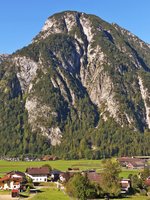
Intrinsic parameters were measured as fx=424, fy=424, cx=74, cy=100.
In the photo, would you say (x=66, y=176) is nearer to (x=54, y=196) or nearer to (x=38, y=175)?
(x=38, y=175)

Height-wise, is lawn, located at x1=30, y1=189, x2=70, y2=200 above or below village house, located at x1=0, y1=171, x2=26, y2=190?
below

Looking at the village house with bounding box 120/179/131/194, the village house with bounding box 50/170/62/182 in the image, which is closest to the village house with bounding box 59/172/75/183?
the village house with bounding box 50/170/62/182

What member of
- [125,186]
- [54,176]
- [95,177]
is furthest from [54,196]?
[54,176]

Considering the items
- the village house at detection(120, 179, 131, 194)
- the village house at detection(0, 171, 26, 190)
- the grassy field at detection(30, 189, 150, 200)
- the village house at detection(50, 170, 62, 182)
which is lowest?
the grassy field at detection(30, 189, 150, 200)

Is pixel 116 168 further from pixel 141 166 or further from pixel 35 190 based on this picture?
pixel 141 166

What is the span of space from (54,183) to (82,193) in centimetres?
3752

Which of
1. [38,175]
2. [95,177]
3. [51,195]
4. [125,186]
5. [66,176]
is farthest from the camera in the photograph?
[38,175]

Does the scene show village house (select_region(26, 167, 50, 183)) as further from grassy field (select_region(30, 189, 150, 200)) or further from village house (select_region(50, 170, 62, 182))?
grassy field (select_region(30, 189, 150, 200))

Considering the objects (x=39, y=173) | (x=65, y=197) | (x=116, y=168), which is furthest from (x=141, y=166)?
(x=65, y=197)

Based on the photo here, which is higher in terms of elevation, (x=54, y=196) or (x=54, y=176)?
(x=54, y=176)

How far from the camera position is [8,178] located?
391 feet

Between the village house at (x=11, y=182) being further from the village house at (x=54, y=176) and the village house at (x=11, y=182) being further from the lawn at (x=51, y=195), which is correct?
the village house at (x=54, y=176)

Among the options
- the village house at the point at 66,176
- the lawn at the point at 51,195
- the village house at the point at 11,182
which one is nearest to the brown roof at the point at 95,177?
the village house at the point at 66,176

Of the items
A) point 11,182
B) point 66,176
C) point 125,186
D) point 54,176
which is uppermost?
point 54,176
